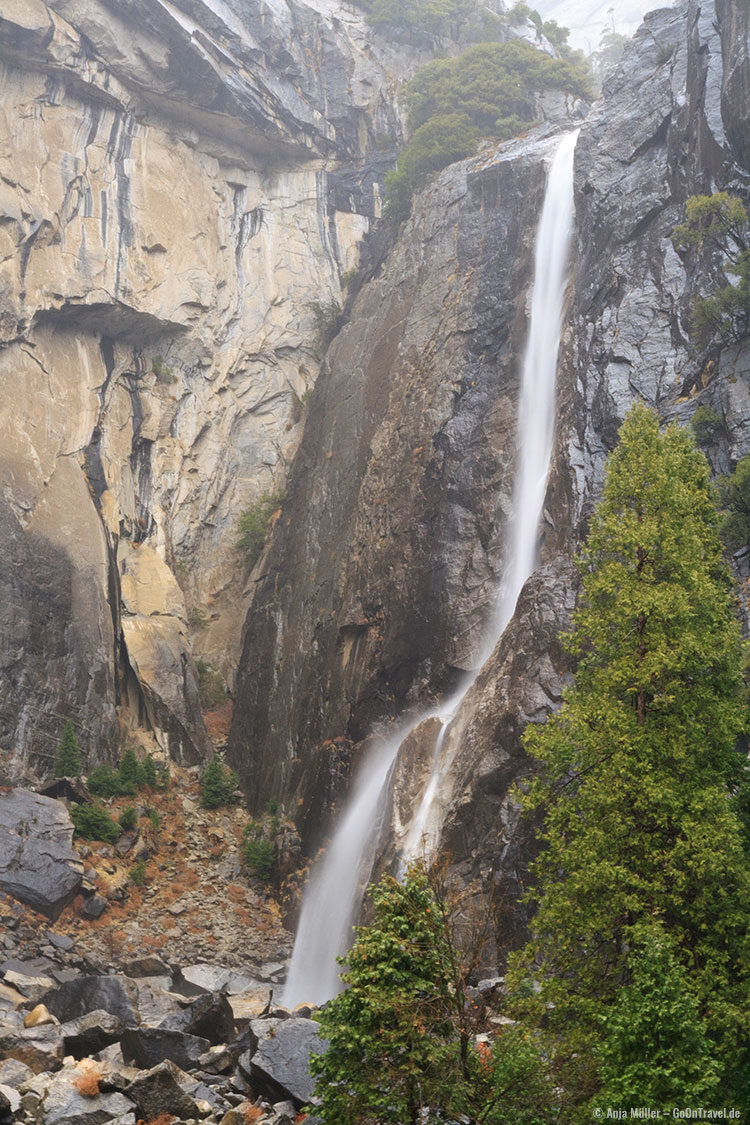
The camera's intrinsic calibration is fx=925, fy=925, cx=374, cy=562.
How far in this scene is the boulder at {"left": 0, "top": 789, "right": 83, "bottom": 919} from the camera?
21.2 m

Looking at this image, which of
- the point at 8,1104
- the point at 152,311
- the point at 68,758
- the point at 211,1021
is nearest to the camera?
the point at 8,1104

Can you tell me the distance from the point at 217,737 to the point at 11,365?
14058 mm

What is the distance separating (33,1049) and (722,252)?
70.1ft

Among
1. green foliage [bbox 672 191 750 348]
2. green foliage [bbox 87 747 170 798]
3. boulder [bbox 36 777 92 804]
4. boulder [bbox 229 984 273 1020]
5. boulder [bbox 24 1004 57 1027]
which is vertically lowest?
boulder [bbox 229 984 273 1020]

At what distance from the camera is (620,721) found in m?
11.0

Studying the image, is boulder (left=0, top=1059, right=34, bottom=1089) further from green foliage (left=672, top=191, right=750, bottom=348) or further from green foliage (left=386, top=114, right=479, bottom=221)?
green foliage (left=386, top=114, right=479, bottom=221)

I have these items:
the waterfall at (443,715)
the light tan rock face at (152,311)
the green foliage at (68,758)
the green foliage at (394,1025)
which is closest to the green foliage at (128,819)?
the green foliage at (68,758)

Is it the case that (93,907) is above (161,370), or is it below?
below

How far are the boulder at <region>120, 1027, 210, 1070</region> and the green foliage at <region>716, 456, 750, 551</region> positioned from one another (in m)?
12.5

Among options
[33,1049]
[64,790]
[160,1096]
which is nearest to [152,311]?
[64,790]

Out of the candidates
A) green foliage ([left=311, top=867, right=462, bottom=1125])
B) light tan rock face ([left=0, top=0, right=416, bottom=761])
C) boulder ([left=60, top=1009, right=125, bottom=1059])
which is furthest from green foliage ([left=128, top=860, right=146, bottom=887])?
green foliage ([left=311, top=867, right=462, bottom=1125])

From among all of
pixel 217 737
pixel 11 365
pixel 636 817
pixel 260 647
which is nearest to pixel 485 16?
pixel 11 365

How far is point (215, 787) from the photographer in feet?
90.7

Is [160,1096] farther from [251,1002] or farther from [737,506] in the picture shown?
[737,506]
